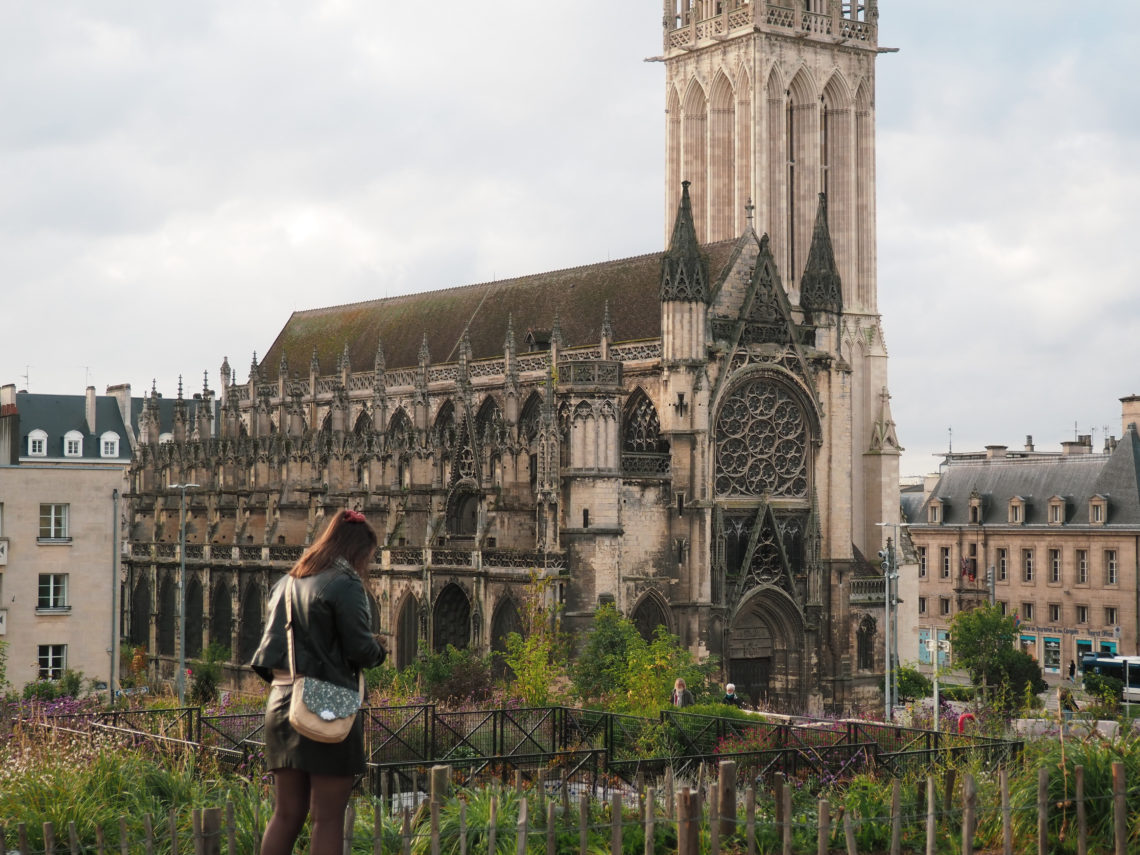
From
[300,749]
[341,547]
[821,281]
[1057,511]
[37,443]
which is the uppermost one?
[821,281]

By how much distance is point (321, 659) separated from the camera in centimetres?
996

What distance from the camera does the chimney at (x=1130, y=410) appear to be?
224 feet

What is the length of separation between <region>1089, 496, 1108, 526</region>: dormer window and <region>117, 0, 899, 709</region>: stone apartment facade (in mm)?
11199

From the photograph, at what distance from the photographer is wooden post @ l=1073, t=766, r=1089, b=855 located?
14445mm

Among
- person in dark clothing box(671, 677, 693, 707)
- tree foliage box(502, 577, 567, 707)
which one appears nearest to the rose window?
tree foliage box(502, 577, 567, 707)

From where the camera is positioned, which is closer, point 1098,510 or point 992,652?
point 992,652

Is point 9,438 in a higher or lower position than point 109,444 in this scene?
lower

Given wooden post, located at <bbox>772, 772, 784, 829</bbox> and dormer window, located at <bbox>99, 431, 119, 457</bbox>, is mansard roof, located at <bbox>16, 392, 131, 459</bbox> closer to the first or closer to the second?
dormer window, located at <bbox>99, 431, 119, 457</bbox>

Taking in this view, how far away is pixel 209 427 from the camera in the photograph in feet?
222

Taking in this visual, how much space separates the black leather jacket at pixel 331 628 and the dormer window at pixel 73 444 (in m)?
76.7

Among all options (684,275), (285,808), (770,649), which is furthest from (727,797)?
(770,649)

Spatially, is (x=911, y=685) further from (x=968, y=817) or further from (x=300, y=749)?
(x=300, y=749)

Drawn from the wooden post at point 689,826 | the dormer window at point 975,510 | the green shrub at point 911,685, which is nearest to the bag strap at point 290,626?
the wooden post at point 689,826

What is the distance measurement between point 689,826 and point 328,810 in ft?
14.8
